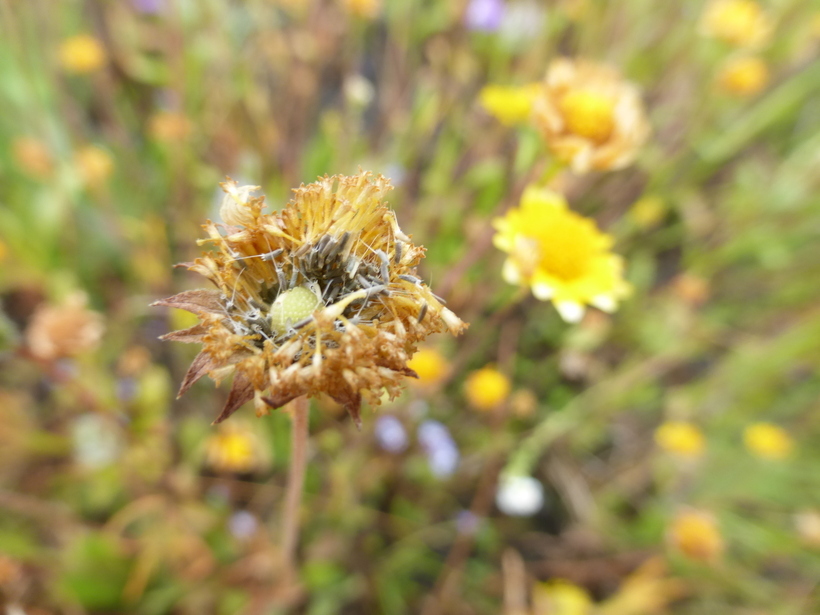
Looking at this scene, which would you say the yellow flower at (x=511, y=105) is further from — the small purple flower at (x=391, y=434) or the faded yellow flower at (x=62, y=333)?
the faded yellow flower at (x=62, y=333)

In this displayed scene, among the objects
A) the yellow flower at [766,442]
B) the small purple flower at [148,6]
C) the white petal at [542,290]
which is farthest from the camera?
the small purple flower at [148,6]

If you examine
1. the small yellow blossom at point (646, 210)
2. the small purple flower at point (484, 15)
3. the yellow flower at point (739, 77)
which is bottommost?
the small yellow blossom at point (646, 210)

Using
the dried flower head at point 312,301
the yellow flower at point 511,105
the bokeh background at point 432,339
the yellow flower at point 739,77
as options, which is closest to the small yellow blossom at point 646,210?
the bokeh background at point 432,339

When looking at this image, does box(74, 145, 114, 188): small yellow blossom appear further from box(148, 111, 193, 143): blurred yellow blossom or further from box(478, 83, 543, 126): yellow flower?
box(478, 83, 543, 126): yellow flower

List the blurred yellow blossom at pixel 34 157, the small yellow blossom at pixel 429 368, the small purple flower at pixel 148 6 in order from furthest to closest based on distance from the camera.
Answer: the small purple flower at pixel 148 6 → the blurred yellow blossom at pixel 34 157 → the small yellow blossom at pixel 429 368

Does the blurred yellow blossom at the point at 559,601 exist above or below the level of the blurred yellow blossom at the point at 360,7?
below

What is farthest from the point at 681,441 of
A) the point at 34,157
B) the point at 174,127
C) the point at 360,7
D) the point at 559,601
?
the point at 34,157

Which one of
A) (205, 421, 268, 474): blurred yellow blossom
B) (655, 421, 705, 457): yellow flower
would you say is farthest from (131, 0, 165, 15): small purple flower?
(655, 421, 705, 457): yellow flower

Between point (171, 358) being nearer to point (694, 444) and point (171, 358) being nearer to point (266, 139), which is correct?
point (266, 139)
